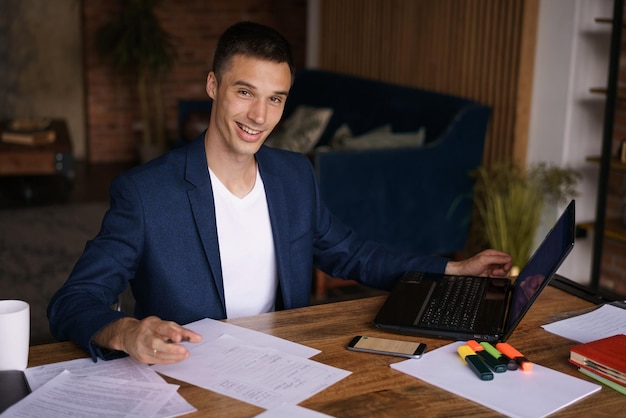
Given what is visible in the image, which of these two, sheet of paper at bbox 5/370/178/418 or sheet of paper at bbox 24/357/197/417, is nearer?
sheet of paper at bbox 5/370/178/418

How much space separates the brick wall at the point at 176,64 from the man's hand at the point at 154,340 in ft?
18.9

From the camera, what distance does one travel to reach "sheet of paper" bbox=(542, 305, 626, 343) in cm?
179

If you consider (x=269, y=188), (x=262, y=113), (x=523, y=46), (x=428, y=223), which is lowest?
(x=428, y=223)

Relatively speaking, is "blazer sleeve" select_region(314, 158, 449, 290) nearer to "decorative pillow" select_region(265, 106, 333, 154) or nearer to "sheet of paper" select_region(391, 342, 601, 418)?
"sheet of paper" select_region(391, 342, 601, 418)

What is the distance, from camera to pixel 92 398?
146 cm

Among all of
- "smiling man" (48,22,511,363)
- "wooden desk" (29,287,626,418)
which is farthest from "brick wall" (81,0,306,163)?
"wooden desk" (29,287,626,418)

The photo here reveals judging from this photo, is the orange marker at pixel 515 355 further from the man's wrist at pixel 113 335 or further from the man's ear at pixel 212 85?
the man's ear at pixel 212 85

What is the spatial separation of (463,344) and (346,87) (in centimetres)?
418

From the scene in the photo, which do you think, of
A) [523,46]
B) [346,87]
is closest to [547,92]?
[523,46]

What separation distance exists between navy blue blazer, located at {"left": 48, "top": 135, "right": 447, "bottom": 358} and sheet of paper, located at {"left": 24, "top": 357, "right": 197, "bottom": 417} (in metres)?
0.04

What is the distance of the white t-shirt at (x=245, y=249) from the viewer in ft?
6.81

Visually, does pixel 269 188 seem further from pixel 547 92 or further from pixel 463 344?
pixel 547 92

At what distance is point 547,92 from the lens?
4.43 m

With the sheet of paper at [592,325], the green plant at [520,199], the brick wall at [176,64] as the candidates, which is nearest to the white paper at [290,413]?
the sheet of paper at [592,325]
